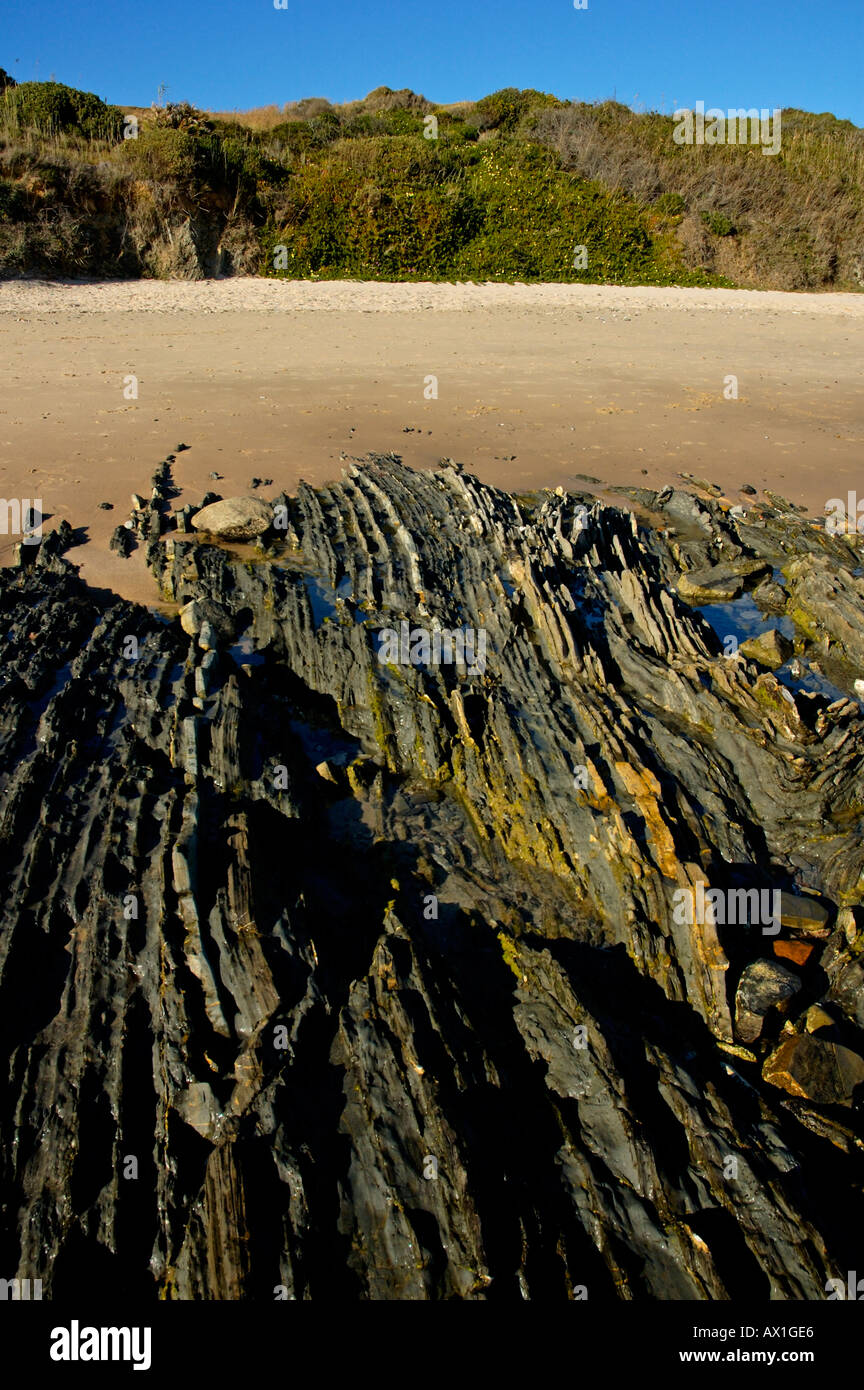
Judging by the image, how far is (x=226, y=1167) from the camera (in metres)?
4.87

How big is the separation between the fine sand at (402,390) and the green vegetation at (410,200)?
5.88ft

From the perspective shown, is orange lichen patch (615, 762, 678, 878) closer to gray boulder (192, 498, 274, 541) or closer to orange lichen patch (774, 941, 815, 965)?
orange lichen patch (774, 941, 815, 965)

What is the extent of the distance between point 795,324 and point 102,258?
77.5ft

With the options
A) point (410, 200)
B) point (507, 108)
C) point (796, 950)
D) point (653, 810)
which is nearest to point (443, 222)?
point (410, 200)

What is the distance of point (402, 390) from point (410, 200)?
608 inches

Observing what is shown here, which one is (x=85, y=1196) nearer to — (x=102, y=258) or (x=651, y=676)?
(x=651, y=676)

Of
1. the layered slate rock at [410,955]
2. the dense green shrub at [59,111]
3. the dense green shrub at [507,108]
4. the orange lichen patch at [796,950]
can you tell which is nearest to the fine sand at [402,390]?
the layered slate rock at [410,955]

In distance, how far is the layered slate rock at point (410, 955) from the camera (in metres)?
4.76

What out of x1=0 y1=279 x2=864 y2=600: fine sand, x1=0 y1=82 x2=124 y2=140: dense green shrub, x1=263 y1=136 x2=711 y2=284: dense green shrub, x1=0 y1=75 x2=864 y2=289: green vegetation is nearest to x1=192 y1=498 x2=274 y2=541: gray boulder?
x1=0 y1=279 x2=864 y2=600: fine sand

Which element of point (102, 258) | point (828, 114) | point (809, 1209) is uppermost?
point (828, 114)

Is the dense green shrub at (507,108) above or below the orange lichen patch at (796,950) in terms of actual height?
above

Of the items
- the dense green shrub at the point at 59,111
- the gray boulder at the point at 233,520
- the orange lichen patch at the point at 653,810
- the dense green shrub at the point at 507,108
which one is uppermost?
the dense green shrub at the point at 507,108

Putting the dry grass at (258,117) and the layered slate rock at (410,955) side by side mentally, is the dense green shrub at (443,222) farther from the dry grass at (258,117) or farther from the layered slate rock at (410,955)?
the layered slate rock at (410,955)
